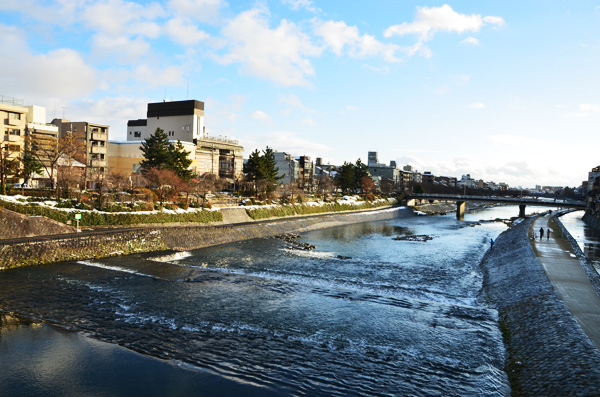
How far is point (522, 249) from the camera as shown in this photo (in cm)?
3519

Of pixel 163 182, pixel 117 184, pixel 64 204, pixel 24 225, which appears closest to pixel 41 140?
pixel 117 184

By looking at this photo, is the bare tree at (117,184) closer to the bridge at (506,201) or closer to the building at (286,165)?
the building at (286,165)

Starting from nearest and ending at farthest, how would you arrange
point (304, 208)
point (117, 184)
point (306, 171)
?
point (117, 184) → point (304, 208) → point (306, 171)

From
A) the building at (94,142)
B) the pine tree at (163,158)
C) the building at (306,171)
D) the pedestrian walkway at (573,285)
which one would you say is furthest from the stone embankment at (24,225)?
the building at (306,171)

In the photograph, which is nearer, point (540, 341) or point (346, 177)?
point (540, 341)

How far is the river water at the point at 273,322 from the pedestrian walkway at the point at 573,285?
3472 mm

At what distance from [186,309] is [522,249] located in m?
31.0

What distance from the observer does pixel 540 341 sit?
15273mm

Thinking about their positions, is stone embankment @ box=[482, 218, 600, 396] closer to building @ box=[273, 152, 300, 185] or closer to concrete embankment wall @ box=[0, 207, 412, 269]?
concrete embankment wall @ box=[0, 207, 412, 269]

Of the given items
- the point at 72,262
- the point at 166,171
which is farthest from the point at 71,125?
the point at 72,262

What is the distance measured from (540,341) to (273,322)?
36.8 feet

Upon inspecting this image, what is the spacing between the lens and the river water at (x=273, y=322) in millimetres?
12664

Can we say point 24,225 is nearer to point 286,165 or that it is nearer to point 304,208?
point 304,208

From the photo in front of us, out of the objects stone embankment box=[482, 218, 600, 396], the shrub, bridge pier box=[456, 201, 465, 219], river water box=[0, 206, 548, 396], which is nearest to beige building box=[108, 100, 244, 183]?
the shrub
